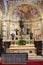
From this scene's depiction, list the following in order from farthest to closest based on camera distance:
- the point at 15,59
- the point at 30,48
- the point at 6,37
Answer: the point at 6,37, the point at 30,48, the point at 15,59

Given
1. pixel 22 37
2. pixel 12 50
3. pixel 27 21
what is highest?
pixel 27 21

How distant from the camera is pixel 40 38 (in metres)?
19.0

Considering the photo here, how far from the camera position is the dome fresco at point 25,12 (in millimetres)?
19155

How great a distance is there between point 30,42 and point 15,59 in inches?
318

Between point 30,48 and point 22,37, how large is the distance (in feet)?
4.55

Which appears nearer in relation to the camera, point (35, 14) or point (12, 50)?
point (12, 50)

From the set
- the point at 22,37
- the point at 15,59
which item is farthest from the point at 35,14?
the point at 15,59

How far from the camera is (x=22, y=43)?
1628 centimetres

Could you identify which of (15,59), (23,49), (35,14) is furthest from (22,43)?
(15,59)

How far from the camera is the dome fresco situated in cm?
1915

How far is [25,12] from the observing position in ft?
63.9

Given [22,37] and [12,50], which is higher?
[22,37]

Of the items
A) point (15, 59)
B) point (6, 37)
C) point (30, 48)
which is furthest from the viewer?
point (6, 37)

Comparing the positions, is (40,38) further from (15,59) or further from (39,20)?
(15,59)
